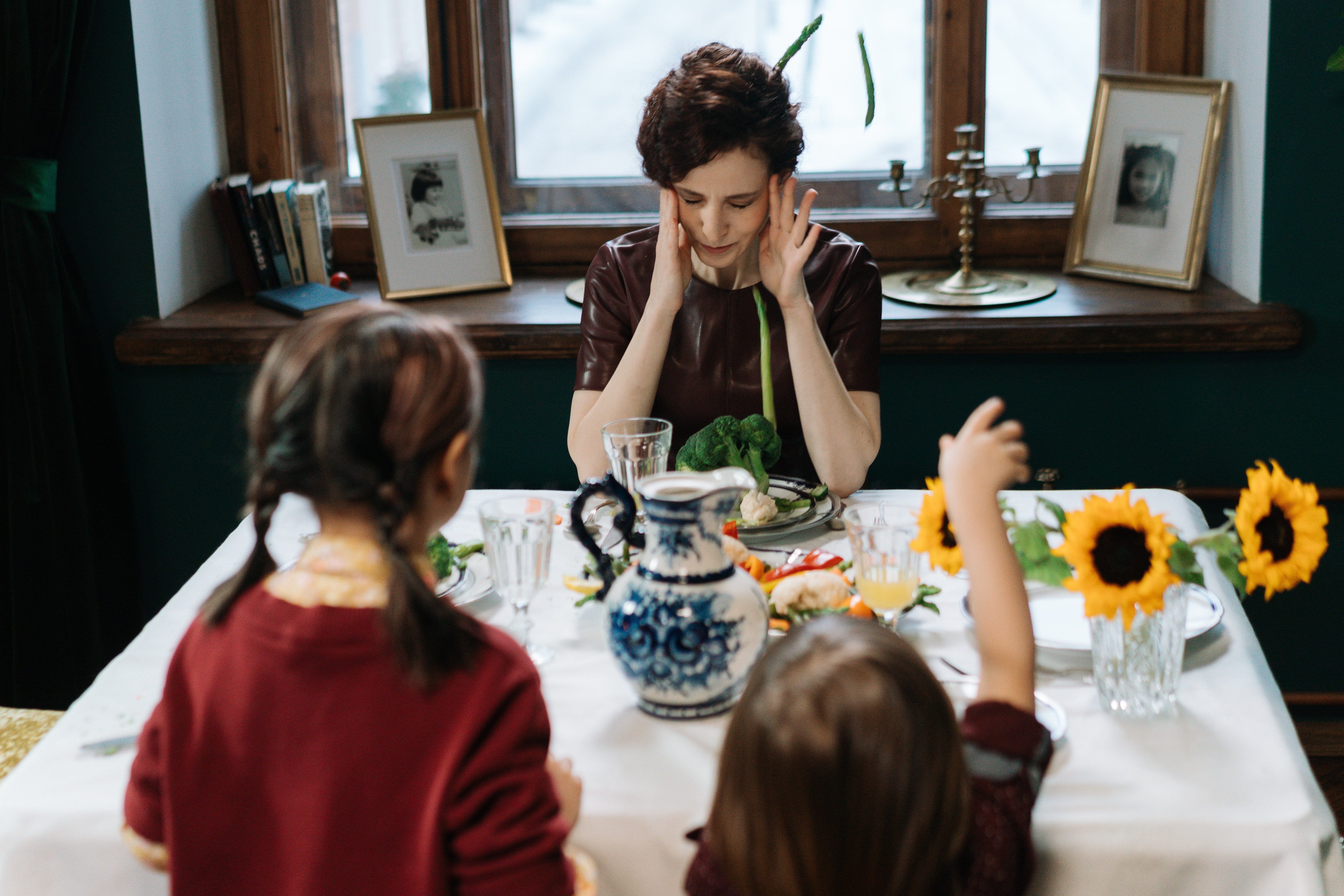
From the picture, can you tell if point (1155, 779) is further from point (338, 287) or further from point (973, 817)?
point (338, 287)

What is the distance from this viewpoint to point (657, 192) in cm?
277

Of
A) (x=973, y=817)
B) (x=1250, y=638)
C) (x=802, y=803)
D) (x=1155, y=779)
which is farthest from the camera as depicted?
(x=1250, y=638)

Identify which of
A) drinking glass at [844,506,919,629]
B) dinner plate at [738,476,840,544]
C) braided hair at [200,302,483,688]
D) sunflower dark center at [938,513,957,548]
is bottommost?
dinner plate at [738,476,840,544]

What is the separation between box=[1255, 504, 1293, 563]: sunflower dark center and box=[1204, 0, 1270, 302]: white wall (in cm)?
142

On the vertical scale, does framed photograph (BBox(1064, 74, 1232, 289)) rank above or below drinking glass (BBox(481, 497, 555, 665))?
above

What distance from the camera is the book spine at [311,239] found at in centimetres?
262

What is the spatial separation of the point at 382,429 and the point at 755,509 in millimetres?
784

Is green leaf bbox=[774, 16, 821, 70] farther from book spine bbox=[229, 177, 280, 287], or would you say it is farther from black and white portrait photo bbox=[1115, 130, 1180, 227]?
book spine bbox=[229, 177, 280, 287]

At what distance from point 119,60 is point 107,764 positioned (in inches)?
67.1

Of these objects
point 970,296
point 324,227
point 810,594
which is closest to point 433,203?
point 324,227

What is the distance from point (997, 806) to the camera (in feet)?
A: 2.89

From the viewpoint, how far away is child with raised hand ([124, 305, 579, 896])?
0.80 meters

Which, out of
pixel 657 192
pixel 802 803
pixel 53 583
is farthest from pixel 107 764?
pixel 657 192

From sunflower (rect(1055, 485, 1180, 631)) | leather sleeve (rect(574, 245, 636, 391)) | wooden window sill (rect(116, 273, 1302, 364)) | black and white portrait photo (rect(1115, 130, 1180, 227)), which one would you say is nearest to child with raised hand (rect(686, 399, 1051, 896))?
sunflower (rect(1055, 485, 1180, 631))
